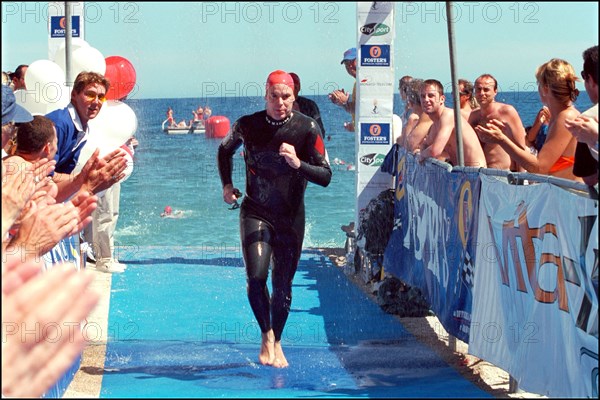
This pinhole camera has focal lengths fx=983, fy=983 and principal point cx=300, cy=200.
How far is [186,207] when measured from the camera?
3484cm

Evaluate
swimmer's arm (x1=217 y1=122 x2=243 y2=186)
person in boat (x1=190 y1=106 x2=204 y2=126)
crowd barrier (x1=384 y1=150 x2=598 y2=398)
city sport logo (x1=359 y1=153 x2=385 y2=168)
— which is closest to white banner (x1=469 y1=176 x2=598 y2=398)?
crowd barrier (x1=384 y1=150 x2=598 y2=398)

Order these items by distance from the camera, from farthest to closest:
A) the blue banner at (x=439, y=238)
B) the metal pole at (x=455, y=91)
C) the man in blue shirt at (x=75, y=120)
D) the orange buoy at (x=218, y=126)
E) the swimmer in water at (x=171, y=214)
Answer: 1. the orange buoy at (x=218, y=126)
2. the swimmer in water at (x=171, y=214)
3. the metal pole at (x=455, y=91)
4. the man in blue shirt at (x=75, y=120)
5. the blue banner at (x=439, y=238)

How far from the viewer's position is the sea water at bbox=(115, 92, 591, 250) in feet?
87.5

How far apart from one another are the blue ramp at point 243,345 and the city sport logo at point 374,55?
2565 mm

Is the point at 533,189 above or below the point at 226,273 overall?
above

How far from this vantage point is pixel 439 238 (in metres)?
7.76

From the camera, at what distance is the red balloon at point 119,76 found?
10.8 metres

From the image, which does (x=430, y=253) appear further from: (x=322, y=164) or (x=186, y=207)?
(x=186, y=207)

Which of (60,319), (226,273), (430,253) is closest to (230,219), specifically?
(226,273)

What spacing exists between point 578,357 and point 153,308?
18.9 ft

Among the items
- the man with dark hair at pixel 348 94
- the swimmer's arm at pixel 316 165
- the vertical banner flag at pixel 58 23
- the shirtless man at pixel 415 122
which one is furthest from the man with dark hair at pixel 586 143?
the vertical banner flag at pixel 58 23

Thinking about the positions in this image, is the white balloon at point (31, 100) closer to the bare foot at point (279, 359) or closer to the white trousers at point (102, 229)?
the white trousers at point (102, 229)

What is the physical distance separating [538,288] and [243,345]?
336 centimetres

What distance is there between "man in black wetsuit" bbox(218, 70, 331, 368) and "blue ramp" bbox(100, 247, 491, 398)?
469mm
